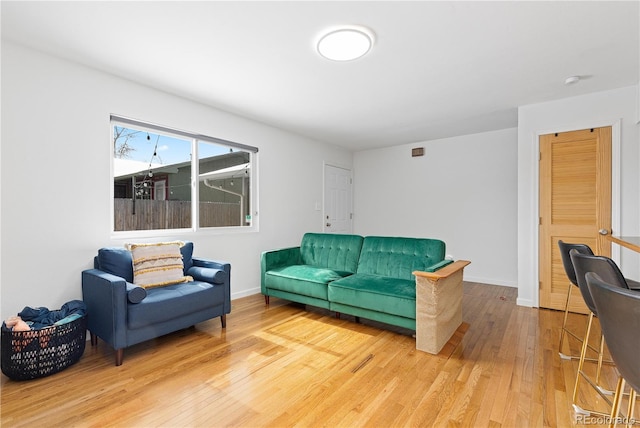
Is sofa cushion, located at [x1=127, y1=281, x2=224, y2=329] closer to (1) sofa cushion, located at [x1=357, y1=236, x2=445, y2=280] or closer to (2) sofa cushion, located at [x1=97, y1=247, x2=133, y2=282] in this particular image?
(2) sofa cushion, located at [x1=97, y1=247, x2=133, y2=282]

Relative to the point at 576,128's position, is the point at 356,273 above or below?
below

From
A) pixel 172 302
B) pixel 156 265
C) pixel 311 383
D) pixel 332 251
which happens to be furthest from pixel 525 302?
pixel 156 265

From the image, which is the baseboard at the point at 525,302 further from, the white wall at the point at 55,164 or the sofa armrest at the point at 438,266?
the white wall at the point at 55,164

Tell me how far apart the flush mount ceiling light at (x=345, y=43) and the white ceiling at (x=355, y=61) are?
7 centimetres

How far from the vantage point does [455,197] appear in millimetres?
5180

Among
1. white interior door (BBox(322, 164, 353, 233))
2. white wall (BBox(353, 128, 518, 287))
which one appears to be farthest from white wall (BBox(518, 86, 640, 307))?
white interior door (BBox(322, 164, 353, 233))

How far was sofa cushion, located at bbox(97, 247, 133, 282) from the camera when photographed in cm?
257

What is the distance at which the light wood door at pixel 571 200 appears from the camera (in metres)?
3.24

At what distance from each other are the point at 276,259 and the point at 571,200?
3.57 m

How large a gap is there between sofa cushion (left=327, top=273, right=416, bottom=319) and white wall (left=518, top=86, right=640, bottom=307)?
1776 millimetres

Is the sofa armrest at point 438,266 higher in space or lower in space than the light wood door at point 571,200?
lower

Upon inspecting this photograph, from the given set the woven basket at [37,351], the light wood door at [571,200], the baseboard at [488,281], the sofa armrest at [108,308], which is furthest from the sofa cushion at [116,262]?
the baseboard at [488,281]

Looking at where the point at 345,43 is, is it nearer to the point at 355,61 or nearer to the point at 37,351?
the point at 355,61

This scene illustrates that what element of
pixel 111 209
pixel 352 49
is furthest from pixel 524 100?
pixel 111 209
